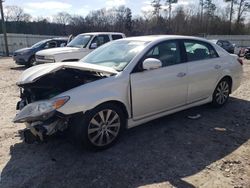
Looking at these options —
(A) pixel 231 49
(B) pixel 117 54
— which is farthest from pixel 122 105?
(A) pixel 231 49

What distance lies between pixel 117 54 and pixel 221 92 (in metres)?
2.64

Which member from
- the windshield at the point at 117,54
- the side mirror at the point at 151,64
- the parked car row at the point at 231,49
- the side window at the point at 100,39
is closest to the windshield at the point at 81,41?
the side window at the point at 100,39

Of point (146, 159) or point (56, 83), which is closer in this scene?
point (146, 159)

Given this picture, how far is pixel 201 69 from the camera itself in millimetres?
5227

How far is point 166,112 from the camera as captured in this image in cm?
475

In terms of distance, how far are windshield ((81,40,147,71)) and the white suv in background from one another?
585 cm

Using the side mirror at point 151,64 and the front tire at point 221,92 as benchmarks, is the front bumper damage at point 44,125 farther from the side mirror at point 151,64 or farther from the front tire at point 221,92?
the front tire at point 221,92

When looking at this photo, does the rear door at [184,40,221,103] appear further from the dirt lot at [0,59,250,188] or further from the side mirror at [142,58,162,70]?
the side mirror at [142,58,162,70]

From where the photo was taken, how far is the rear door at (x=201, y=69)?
5070 millimetres

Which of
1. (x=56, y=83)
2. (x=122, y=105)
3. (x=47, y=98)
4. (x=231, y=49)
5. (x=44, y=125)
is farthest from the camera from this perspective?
(x=231, y=49)

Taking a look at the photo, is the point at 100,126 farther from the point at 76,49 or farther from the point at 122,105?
the point at 76,49

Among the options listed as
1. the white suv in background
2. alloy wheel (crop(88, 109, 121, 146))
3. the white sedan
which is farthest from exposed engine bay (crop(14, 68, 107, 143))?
the white suv in background

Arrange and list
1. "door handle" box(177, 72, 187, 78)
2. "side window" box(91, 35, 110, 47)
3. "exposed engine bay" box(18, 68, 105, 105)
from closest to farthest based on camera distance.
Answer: "exposed engine bay" box(18, 68, 105, 105) → "door handle" box(177, 72, 187, 78) → "side window" box(91, 35, 110, 47)

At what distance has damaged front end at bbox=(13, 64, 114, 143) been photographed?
3531mm
